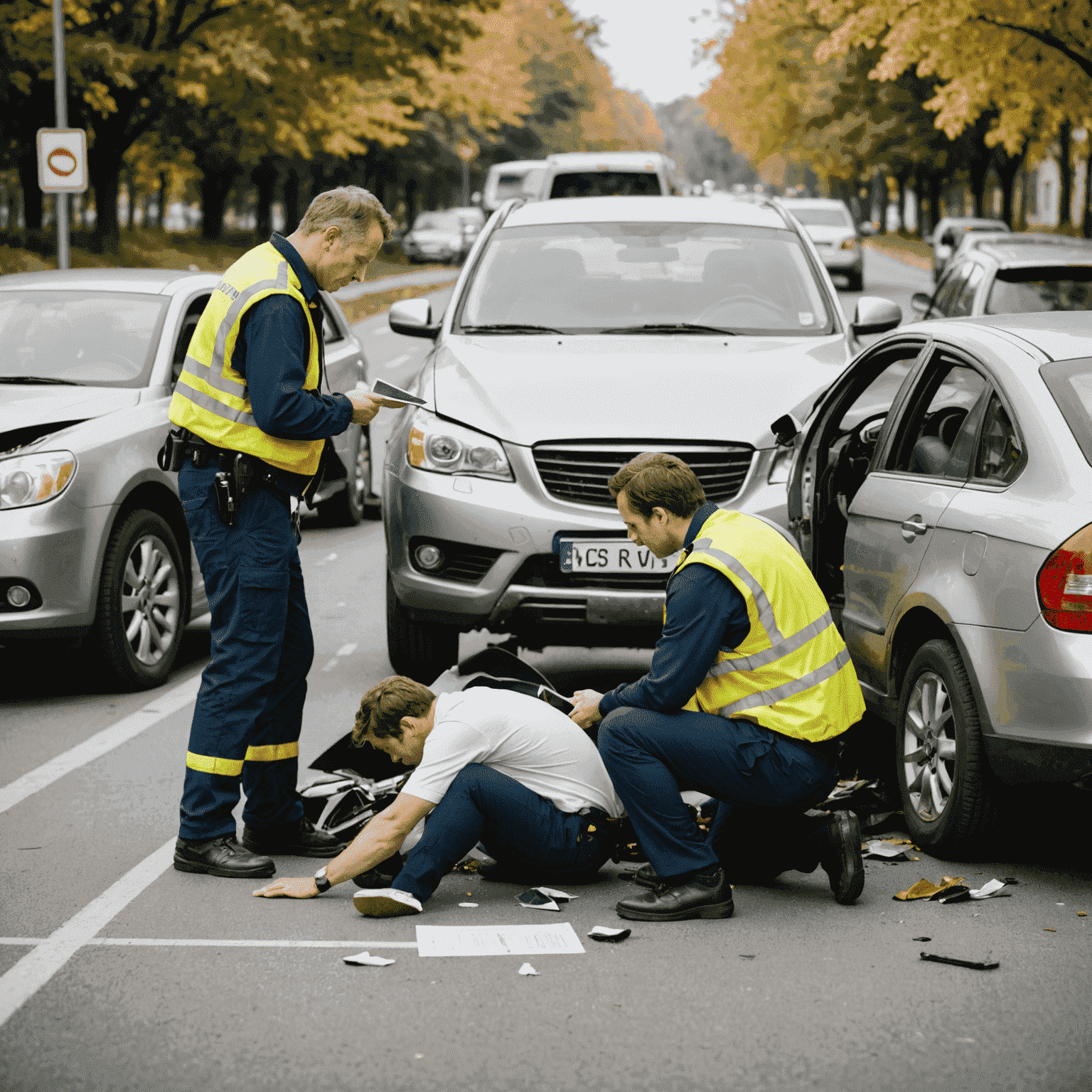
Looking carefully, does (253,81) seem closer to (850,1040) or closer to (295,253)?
(295,253)

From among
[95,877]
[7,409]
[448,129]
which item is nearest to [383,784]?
[95,877]

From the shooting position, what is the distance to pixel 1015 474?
4949mm

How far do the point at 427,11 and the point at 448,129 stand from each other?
31298 mm

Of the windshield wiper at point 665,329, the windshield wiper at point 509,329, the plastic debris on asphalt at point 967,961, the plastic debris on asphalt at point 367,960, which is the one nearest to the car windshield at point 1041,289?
the windshield wiper at point 665,329

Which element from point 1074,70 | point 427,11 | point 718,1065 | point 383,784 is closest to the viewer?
point 718,1065

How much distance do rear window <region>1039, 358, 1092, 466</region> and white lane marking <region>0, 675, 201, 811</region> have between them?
3625 millimetres

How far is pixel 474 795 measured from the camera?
469cm

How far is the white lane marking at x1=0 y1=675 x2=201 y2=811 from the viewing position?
6.04 m

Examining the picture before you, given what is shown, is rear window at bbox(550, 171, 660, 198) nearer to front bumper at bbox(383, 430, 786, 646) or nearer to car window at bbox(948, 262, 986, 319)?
car window at bbox(948, 262, 986, 319)

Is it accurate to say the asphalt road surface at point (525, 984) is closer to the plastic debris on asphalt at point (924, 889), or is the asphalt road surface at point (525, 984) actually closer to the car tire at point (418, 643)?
the plastic debris on asphalt at point (924, 889)

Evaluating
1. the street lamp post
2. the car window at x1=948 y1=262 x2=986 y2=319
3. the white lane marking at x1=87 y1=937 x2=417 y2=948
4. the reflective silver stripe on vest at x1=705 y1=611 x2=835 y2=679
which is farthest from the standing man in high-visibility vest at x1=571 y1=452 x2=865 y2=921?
the street lamp post

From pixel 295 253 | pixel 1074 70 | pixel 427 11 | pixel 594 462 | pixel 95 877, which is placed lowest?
pixel 95 877

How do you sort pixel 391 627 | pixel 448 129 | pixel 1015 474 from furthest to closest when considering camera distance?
1. pixel 448 129
2. pixel 391 627
3. pixel 1015 474

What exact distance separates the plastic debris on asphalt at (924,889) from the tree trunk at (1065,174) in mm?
38706
